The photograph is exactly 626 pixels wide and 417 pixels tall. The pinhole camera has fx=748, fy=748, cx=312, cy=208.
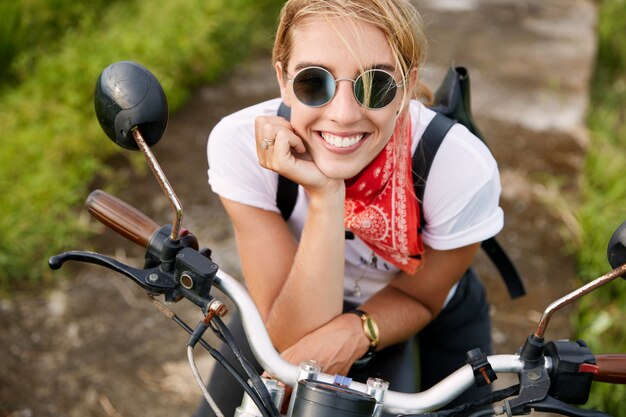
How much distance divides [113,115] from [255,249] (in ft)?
2.13

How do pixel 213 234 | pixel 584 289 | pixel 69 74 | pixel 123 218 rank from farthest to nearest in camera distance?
1. pixel 69 74
2. pixel 213 234
3. pixel 123 218
4. pixel 584 289

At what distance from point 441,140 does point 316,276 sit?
492 millimetres

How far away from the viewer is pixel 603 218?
3990mm


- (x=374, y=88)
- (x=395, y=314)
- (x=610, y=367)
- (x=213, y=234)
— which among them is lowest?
(x=213, y=234)

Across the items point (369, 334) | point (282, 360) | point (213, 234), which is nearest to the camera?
point (282, 360)

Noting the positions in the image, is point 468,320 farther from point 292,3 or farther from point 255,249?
point 292,3

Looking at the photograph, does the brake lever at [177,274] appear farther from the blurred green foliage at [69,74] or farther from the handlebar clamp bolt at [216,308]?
the blurred green foliage at [69,74]

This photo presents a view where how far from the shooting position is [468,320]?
2.23 m

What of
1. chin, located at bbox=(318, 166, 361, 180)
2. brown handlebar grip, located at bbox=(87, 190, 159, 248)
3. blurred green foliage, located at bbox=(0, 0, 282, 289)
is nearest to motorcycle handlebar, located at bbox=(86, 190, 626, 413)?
brown handlebar grip, located at bbox=(87, 190, 159, 248)

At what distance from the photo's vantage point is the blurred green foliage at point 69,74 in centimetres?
359

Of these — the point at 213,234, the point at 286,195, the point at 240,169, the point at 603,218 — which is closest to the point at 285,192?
the point at 286,195

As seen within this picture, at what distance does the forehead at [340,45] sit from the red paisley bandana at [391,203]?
0.27m

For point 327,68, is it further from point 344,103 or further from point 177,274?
point 177,274

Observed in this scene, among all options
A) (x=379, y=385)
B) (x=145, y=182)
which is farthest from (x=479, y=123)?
(x=379, y=385)
